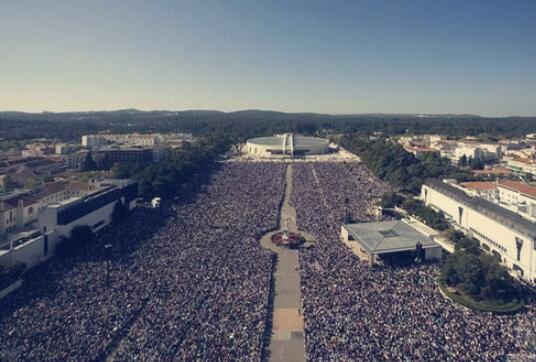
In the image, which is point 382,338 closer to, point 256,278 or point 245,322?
point 245,322

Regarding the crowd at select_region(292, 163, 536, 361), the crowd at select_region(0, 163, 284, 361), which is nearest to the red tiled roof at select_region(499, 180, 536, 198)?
the crowd at select_region(292, 163, 536, 361)

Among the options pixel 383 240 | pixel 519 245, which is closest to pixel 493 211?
pixel 519 245

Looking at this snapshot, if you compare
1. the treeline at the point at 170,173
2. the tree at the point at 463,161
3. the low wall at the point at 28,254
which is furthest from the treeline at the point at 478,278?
the tree at the point at 463,161

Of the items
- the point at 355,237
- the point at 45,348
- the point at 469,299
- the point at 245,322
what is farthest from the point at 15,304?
the point at 469,299

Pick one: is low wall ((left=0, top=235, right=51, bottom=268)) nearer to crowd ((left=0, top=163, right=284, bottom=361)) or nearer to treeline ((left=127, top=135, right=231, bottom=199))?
crowd ((left=0, top=163, right=284, bottom=361))

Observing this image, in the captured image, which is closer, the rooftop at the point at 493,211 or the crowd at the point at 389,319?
the crowd at the point at 389,319

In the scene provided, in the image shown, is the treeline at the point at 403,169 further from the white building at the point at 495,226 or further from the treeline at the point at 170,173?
the treeline at the point at 170,173

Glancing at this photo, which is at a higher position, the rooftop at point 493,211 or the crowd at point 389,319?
the rooftop at point 493,211
